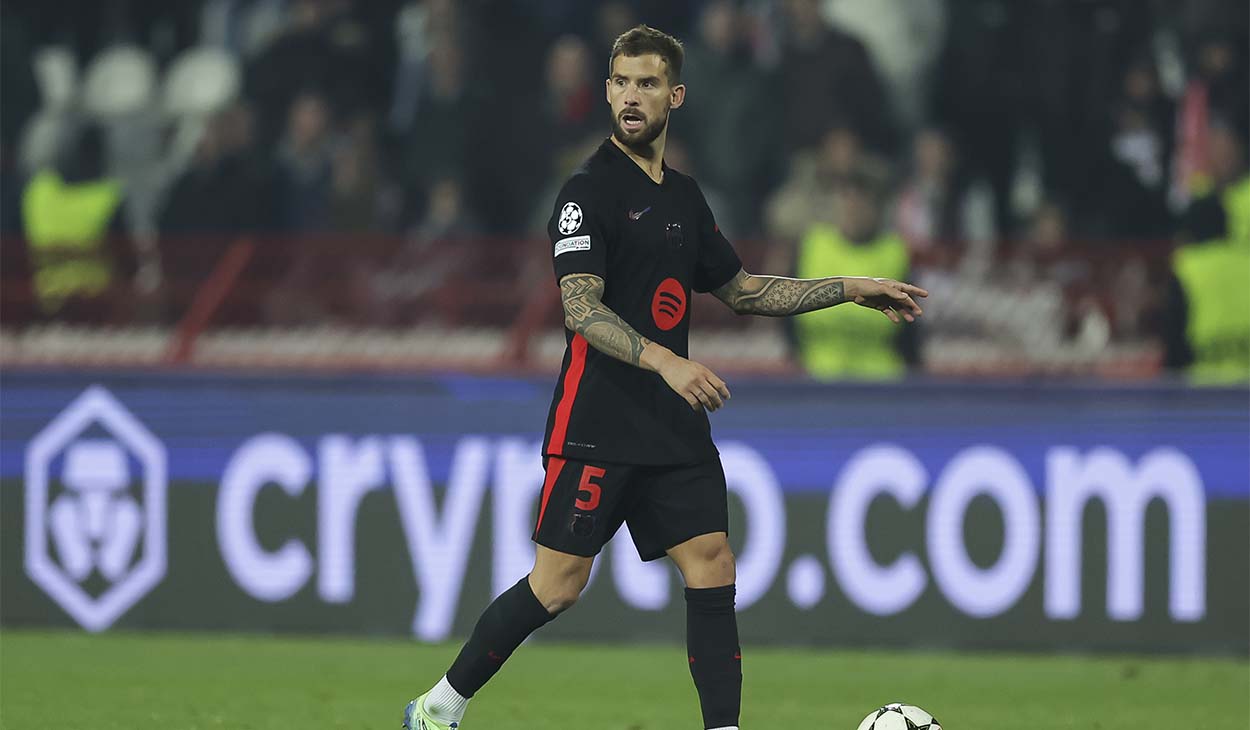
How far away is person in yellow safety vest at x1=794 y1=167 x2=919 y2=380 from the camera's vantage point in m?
9.49

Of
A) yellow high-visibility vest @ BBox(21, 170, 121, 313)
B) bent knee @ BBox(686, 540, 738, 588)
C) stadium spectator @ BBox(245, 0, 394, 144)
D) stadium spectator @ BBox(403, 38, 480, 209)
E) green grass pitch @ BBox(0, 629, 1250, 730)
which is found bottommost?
green grass pitch @ BBox(0, 629, 1250, 730)

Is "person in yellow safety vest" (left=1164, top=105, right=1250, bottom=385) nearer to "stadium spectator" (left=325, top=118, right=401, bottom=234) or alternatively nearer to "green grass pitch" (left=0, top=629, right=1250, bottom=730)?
"green grass pitch" (left=0, top=629, right=1250, bottom=730)

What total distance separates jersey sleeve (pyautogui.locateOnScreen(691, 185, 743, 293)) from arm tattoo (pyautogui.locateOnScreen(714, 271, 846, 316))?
1.7 inches

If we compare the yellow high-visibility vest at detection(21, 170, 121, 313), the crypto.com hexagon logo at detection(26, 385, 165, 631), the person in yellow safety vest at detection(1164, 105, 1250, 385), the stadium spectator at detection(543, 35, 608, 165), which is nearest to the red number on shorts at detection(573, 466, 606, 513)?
the crypto.com hexagon logo at detection(26, 385, 165, 631)

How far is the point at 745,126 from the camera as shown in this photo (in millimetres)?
11633

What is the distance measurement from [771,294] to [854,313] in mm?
3718

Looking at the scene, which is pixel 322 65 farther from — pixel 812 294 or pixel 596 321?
pixel 596 321

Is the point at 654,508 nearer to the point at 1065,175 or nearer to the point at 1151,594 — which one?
the point at 1151,594

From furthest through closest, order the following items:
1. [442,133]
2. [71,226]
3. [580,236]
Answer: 1. [442,133]
2. [71,226]
3. [580,236]

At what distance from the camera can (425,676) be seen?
783cm

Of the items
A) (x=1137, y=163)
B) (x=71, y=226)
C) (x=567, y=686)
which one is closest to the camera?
(x=567, y=686)

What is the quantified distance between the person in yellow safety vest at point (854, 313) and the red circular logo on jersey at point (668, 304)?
3574mm

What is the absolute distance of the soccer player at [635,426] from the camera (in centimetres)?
542

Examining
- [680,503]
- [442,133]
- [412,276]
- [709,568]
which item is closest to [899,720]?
[709,568]
